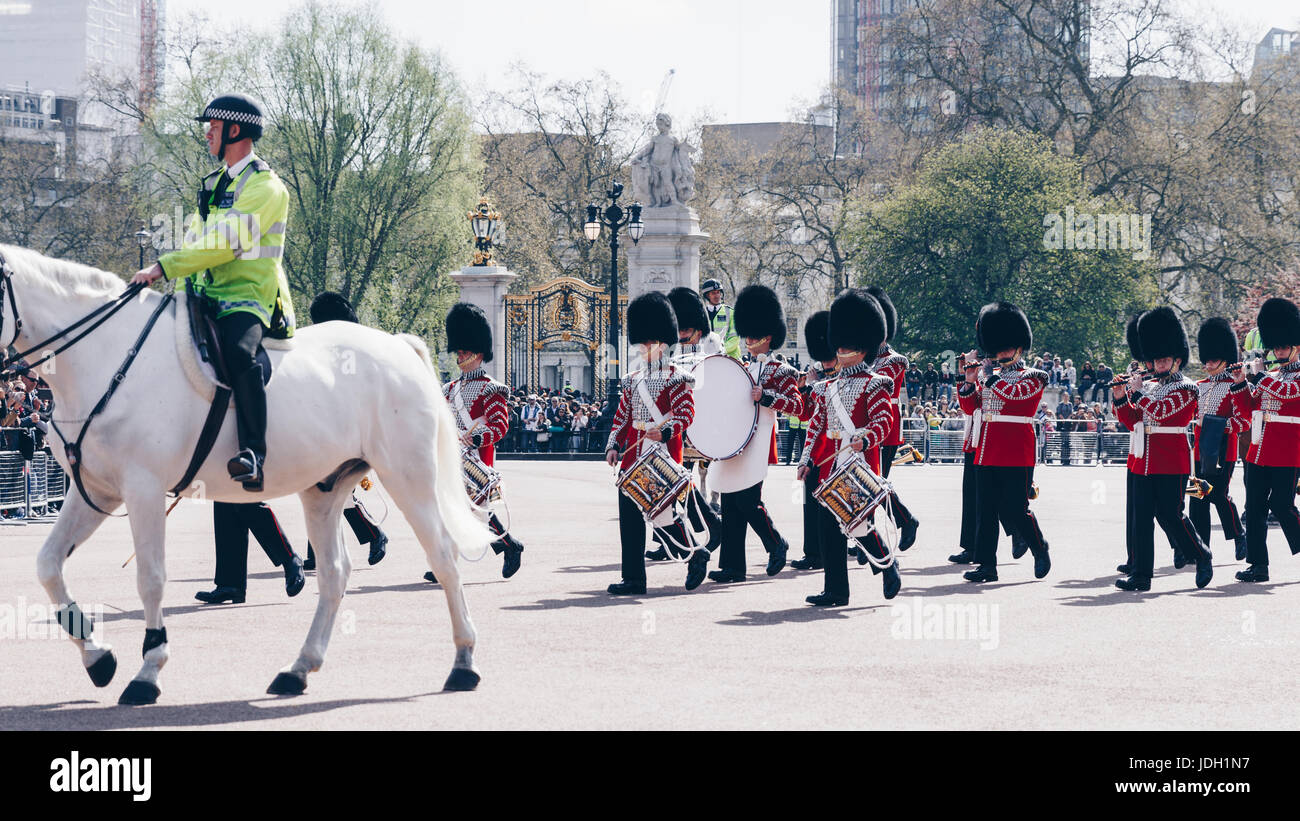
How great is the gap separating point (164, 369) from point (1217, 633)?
5.46 m

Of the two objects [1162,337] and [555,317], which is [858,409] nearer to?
[1162,337]

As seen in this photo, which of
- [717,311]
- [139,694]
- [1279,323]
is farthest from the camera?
Result: [717,311]

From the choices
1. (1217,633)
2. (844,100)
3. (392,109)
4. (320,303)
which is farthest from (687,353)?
(844,100)

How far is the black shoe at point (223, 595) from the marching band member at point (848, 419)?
334 cm

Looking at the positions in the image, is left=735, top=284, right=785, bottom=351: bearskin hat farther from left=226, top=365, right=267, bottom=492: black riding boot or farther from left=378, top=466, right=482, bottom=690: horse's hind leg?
left=226, top=365, right=267, bottom=492: black riding boot

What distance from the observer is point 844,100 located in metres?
53.0

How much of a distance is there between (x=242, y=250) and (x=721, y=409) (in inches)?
197

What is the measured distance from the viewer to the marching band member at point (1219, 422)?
13.2 meters

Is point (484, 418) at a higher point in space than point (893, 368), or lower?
lower

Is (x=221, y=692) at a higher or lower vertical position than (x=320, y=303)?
lower

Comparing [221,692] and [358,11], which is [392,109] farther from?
[221,692]

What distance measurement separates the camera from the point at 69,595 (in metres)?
7.01

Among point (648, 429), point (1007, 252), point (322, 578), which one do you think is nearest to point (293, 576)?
point (648, 429)

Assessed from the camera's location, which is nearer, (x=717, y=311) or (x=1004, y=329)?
(x=1004, y=329)
